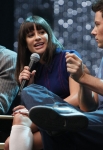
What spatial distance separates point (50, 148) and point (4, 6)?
1.55 meters

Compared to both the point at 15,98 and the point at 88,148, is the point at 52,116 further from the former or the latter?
the point at 15,98

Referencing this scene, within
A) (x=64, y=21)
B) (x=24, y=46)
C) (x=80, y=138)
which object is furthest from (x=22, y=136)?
(x=64, y=21)

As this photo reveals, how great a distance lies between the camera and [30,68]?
69.9 inches

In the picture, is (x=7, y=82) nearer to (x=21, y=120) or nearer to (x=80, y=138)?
(x=21, y=120)

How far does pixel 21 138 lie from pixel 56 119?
0.39 m

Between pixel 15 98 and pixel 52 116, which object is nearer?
pixel 52 116

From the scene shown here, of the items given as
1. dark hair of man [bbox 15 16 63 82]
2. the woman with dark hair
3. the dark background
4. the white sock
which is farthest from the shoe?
the dark background

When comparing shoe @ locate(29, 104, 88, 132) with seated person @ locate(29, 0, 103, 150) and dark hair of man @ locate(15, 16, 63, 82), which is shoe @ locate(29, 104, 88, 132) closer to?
seated person @ locate(29, 0, 103, 150)

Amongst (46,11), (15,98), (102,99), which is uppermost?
(46,11)

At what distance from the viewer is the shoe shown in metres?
1.24

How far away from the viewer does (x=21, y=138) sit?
1.59m

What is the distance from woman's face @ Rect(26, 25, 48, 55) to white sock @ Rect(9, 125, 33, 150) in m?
0.50

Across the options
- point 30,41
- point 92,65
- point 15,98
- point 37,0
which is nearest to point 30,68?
point 30,41

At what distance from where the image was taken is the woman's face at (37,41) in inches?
77.9
